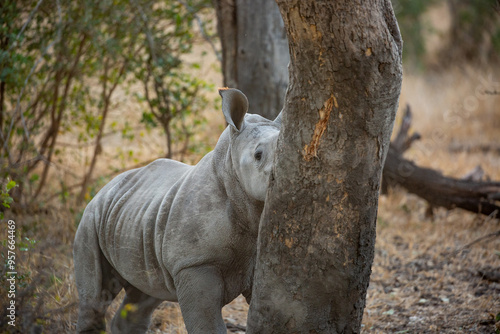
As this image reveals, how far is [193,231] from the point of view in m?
2.64

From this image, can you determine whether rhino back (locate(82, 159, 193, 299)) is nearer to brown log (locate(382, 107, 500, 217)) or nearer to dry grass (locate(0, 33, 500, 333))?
dry grass (locate(0, 33, 500, 333))

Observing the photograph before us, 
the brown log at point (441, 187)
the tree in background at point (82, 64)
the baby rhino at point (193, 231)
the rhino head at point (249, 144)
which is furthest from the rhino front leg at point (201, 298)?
the brown log at point (441, 187)

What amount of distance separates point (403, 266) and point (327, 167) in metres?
3.30

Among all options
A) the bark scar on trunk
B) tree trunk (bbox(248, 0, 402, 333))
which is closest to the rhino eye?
tree trunk (bbox(248, 0, 402, 333))

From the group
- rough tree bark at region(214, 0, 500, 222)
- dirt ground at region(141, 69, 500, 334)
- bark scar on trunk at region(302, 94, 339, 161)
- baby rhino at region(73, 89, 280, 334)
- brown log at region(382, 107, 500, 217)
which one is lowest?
dirt ground at region(141, 69, 500, 334)

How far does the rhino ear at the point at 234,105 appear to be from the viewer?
2.62 metres

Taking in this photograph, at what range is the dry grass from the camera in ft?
11.9

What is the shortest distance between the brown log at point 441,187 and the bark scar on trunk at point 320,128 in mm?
4034

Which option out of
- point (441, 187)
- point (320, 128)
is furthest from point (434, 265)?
point (320, 128)

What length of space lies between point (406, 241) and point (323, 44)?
163 inches

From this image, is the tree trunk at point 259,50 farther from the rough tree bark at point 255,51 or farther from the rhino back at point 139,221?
the rhino back at point 139,221

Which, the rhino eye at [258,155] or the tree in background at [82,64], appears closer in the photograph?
the rhino eye at [258,155]

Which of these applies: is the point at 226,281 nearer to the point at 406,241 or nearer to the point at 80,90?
the point at 406,241

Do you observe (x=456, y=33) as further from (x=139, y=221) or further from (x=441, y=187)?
(x=139, y=221)
